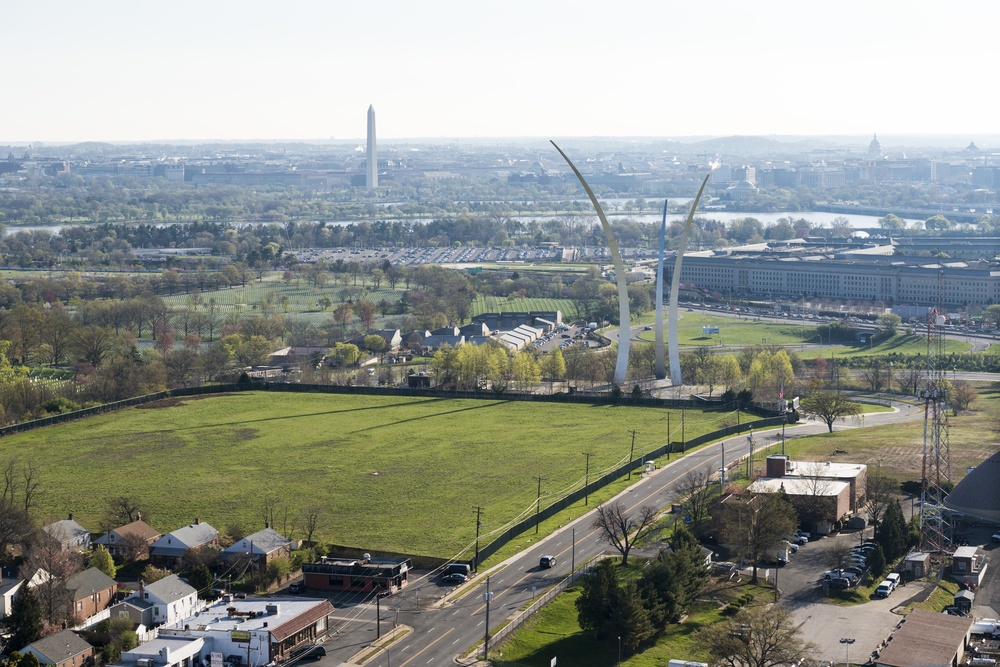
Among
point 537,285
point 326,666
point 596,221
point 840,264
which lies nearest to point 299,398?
point 326,666

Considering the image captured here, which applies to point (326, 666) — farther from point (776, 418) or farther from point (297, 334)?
point (297, 334)

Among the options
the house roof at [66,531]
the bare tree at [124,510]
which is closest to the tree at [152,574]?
the house roof at [66,531]

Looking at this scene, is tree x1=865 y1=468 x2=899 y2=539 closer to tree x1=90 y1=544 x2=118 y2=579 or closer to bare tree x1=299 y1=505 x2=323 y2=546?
bare tree x1=299 y1=505 x2=323 y2=546

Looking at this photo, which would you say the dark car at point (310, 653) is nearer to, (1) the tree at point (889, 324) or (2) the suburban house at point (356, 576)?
(2) the suburban house at point (356, 576)

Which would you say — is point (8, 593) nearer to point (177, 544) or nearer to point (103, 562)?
point (103, 562)

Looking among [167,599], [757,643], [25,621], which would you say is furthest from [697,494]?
[25,621]
